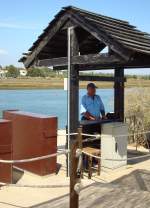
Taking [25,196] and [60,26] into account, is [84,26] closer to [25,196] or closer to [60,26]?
[60,26]

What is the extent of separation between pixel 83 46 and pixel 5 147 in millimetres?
3823

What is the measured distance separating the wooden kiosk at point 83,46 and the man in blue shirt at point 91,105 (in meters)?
0.30

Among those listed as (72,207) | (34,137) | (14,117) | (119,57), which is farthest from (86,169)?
(72,207)

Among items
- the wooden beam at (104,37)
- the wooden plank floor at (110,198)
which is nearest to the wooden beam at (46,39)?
the wooden beam at (104,37)

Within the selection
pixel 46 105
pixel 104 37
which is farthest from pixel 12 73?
pixel 104 37

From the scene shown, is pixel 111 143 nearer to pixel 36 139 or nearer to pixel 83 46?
pixel 36 139

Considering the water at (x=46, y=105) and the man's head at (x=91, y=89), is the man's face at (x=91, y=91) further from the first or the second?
the water at (x=46, y=105)

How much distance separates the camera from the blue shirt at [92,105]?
912 centimetres

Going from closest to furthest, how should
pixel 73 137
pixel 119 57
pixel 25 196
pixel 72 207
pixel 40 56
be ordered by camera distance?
pixel 72 207 → pixel 25 196 → pixel 119 57 → pixel 73 137 → pixel 40 56

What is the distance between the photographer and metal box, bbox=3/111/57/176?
808 centimetres

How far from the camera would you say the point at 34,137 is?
8234 millimetres

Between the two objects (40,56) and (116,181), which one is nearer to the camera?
(116,181)

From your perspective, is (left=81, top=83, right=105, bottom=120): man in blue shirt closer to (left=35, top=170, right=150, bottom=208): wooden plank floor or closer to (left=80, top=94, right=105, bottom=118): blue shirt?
(left=80, top=94, right=105, bottom=118): blue shirt

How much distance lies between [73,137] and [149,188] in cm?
213
